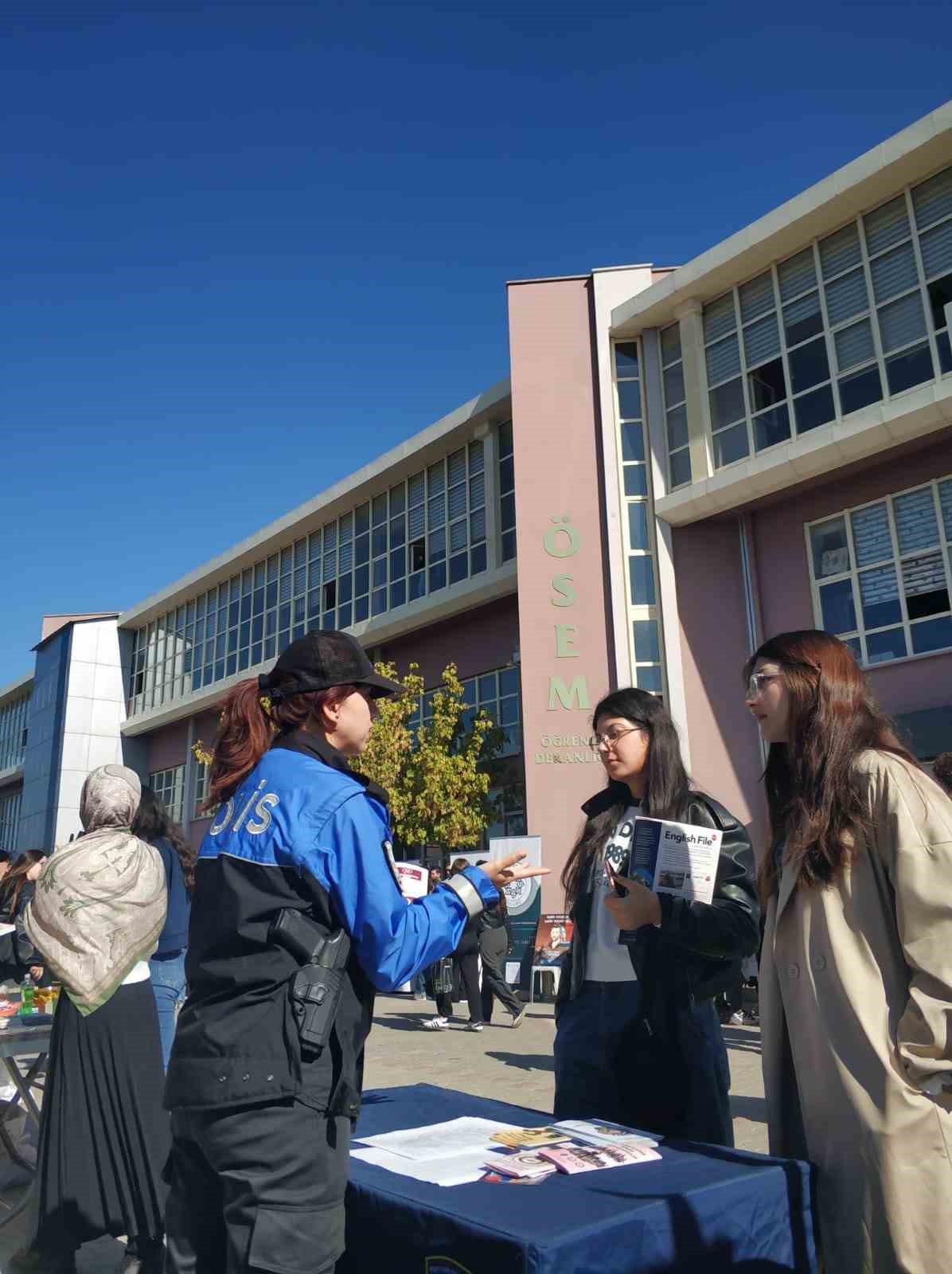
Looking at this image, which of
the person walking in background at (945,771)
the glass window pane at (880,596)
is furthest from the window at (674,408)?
the person walking in background at (945,771)

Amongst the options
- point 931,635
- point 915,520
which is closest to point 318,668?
point 931,635

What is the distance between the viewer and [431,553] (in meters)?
23.9

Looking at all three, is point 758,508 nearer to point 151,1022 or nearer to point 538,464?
point 538,464

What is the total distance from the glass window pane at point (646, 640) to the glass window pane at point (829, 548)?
3.02 m

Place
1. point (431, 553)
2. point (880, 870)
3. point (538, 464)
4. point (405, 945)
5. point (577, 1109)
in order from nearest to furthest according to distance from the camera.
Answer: point (405, 945) < point (880, 870) < point (577, 1109) < point (538, 464) < point (431, 553)

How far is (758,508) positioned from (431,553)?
8.57 metres

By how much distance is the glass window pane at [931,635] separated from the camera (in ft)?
49.1

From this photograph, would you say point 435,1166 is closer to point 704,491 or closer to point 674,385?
point 704,491

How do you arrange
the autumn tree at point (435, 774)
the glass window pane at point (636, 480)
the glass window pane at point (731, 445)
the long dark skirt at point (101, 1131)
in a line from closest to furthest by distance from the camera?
the long dark skirt at point (101, 1131) → the glass window pane at point (731, 445) → the autumn tree at point (435, 774) → the glass window pane at point (636, 480)

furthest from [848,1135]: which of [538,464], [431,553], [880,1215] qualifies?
[431,553]

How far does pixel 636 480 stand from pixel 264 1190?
1819cm

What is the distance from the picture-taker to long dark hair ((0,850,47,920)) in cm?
794

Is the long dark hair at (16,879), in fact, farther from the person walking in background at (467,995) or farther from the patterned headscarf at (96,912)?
the person walking in background at (467,995)

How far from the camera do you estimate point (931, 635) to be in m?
15.1
